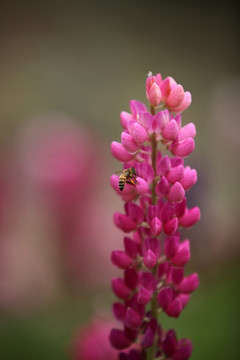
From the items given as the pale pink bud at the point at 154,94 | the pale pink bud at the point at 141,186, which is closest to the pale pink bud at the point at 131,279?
the pale pink bud at the point at 141,186

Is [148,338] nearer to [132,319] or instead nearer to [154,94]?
[132,319]

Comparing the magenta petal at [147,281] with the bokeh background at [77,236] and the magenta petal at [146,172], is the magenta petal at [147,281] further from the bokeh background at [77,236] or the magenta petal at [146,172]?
the bokeh background at [77,236]

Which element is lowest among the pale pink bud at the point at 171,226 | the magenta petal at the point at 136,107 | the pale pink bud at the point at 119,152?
the pale pink bud at the point at 171,226

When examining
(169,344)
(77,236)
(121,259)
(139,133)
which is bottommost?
(169,344)

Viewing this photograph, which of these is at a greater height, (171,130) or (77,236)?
(77,236)

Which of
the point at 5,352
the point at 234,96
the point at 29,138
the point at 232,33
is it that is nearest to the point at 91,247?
the point at 5,352

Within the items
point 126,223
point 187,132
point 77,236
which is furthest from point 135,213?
point 77,236
